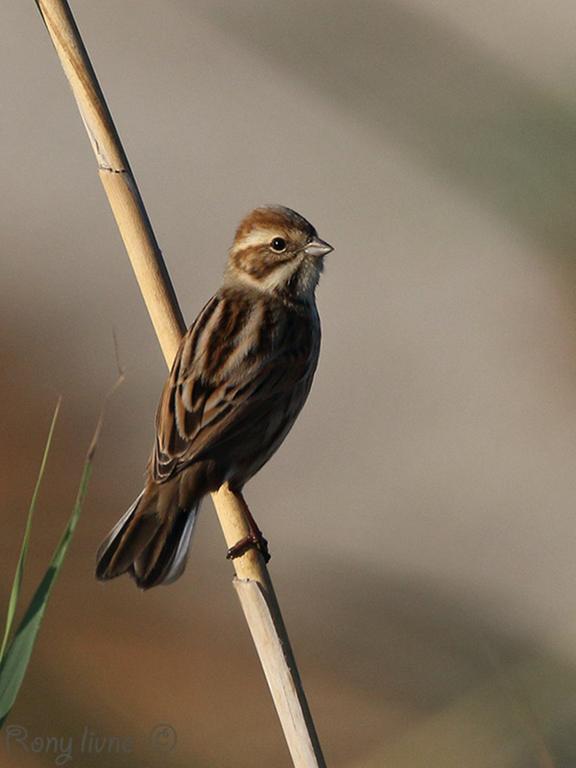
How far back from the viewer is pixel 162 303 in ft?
5.32

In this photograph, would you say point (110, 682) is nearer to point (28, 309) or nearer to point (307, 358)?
point (307, 358)

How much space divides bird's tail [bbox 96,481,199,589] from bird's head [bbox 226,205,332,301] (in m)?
0.52

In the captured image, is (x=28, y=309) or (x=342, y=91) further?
(x=28, y=309)

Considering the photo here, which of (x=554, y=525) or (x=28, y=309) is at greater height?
(x=28, y=309)

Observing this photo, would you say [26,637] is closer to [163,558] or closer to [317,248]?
[163,558]

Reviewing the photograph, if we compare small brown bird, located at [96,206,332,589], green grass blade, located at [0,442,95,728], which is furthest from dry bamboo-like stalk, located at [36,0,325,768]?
green grass blade, located at [0,442,95,728]

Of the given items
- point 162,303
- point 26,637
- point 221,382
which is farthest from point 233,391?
point 26,637

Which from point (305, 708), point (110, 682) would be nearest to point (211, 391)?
point (305, 708)

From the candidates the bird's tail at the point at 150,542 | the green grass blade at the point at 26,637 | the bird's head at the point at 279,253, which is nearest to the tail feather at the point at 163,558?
the bird's tail at the point at 150,542

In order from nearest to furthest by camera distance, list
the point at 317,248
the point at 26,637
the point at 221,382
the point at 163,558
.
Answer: the point at 26,637
the point at 163,558
the point at 221,382
the point at 317,248

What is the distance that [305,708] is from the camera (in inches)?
54.1

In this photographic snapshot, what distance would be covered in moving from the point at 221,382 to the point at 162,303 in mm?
235

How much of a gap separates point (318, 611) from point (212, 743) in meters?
0.45

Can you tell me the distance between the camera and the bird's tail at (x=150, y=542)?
5.16 feet
